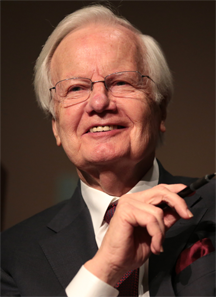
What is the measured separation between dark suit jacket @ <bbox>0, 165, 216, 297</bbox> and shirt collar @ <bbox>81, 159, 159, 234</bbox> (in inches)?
1.1

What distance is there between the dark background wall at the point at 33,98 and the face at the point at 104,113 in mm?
1024

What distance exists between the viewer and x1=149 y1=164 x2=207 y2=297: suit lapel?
1228 mm

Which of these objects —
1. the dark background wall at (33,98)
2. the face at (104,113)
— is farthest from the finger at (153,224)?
the dark background wall at (33,98)

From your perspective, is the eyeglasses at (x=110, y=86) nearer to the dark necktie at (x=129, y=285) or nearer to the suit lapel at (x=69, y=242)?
the suit lapel at (x=69, y=242)

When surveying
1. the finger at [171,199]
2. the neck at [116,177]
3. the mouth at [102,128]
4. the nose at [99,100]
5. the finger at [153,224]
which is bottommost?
the neck at [116,177]

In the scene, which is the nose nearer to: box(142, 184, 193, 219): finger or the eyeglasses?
the eyeglasses

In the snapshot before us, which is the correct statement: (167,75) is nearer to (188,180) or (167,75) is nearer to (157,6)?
(188,180)

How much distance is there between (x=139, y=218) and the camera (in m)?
1.07

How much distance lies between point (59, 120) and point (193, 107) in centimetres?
128

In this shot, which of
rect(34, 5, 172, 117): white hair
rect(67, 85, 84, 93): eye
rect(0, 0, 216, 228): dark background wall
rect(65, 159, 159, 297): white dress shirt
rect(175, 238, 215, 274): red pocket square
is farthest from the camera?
rect(0, 0, 216, 228): dark background wall

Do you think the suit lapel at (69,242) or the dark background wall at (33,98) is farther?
the dark background wall at (33,98)

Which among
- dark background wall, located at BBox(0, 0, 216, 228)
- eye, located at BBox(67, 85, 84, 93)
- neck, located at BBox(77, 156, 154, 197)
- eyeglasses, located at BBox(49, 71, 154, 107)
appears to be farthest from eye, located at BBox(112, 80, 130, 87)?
dark background wall, located at BBox(0, 0, 216, 228)

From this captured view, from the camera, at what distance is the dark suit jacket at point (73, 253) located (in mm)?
1215

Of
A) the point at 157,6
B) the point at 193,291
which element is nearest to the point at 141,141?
the point at 193,291
